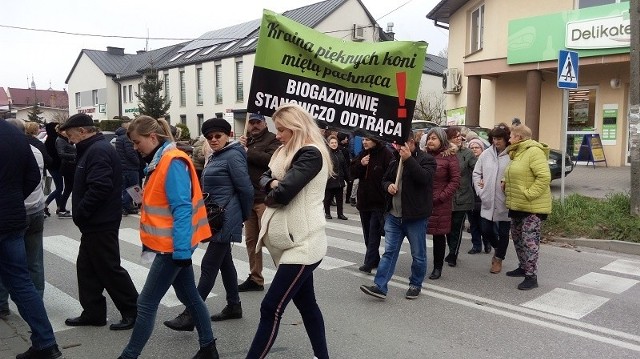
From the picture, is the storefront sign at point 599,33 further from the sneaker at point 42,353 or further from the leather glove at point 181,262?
the sneaker at point 42,353

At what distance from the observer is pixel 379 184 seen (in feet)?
22.5

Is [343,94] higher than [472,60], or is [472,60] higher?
[472,60]

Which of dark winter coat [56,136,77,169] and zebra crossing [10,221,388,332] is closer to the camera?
zebra crossing [10,221,388,332]

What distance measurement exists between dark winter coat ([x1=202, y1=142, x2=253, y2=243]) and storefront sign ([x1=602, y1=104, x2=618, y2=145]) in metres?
15.7

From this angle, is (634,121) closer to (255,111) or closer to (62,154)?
(255,111)

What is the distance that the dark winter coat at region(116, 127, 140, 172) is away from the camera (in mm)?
10867

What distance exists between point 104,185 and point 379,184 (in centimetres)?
336

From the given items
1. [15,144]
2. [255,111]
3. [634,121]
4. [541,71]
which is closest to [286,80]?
[255,111]

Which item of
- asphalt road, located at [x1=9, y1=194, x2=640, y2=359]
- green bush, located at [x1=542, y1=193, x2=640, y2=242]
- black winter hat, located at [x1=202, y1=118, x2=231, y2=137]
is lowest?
asphalt road, located at [x1=9, y1=194, x2=640, y2=359]

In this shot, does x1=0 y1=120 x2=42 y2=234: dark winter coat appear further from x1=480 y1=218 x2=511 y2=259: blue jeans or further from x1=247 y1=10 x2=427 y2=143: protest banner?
x1=480 y1=218 x2=511 y2=259: blue jeans

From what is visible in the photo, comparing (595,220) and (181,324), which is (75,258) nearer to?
(181,324)

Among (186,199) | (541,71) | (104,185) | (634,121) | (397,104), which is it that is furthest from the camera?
(541,71)

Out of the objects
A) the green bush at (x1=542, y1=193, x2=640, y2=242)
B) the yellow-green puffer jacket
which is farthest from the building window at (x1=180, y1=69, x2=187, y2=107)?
the yellow-green puffer jacket

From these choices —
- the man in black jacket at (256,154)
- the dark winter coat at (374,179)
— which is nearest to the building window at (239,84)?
the dark winter coat at (374,179)
